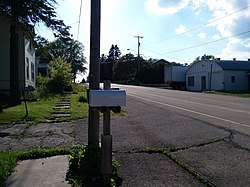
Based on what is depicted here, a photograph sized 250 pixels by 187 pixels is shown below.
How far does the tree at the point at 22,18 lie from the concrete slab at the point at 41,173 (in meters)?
10.7

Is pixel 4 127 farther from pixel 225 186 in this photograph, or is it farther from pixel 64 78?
pixel 64 78

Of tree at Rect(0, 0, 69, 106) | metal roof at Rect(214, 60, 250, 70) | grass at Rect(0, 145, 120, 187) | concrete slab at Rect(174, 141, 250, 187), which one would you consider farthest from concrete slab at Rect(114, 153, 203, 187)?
metal roof at Rect(214, 60, 250, 70)

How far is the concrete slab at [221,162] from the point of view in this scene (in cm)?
551

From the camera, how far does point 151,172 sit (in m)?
5.89

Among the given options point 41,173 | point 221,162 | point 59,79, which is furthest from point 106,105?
point 59,79

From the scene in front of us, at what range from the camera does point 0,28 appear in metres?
23.5

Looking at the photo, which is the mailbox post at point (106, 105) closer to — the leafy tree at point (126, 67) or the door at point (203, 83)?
the door at point (203, 83)

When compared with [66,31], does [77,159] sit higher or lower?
lower

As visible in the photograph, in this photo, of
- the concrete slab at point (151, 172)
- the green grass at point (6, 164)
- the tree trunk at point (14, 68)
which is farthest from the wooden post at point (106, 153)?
the tree trunk at point (14, 68)

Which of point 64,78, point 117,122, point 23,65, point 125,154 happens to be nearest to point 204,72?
point 64,78

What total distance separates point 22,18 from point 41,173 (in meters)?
12.2

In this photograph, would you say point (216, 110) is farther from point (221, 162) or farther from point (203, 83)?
point (203, 83)

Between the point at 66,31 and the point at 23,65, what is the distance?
6730mm

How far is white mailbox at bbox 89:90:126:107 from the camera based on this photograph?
5066mm
